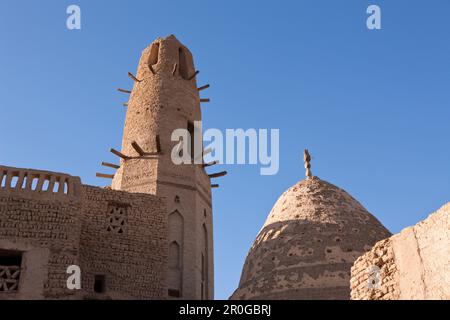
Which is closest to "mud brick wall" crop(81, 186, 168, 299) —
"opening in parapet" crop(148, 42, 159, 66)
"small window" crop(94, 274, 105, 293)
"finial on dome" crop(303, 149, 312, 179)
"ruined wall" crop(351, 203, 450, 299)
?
"small window" crop(94, 274, 105, 293)

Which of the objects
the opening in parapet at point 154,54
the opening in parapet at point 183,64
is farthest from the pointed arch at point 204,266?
the opening in parapet at point 154,54

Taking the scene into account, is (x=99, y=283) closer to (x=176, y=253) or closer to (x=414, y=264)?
(x=176, y=253)

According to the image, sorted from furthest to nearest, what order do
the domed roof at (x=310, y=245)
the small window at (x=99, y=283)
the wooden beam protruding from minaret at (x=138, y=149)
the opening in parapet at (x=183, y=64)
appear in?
1. the opening in parapet at (x=183, y=64)
2. the wooden beam protruding from minaret at (x=138, y=149)
3. the small window at (x=99, y=283)
4. the domed roof at (x=310, y=245)

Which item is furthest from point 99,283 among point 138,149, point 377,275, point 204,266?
point 377,275

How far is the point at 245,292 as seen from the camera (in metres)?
15.0

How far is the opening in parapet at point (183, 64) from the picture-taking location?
2285 centimetres

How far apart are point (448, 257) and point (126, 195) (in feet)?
34.7

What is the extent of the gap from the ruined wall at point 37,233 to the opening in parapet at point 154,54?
9.44m

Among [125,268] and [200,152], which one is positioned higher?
[200,152]

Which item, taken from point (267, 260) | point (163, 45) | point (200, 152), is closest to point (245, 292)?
point (267, 260)

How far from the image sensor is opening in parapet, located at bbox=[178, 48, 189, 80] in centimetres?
2285

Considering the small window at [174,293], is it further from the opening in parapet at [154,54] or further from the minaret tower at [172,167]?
the opening in parapet at [154,54]

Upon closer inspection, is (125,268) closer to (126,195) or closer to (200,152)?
(126,195)

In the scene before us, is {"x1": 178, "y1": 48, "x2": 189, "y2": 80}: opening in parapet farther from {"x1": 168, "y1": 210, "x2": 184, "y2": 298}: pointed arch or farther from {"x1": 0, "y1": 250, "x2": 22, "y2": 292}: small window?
{"x1": 0, "y1": 250, "x2": 22, "y2": 292}: small window
